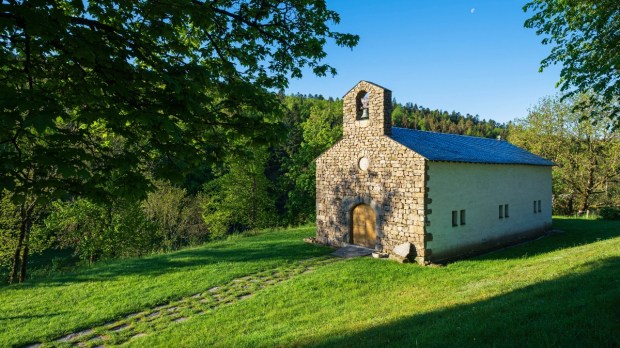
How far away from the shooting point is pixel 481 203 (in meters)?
17.8

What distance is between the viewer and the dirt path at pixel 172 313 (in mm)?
9148

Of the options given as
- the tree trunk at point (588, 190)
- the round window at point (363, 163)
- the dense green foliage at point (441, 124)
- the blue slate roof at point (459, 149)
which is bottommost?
the tree trunk at point (588, 190)

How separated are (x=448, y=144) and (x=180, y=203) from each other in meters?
24.6

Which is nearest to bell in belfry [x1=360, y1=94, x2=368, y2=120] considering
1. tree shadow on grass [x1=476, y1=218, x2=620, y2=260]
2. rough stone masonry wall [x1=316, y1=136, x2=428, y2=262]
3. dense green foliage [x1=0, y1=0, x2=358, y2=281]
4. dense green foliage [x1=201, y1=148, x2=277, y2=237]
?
rough stone masonry wall [x1=316, y1=136, x2=428, y2=262]

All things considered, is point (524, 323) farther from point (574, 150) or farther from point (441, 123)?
point (441, 123)

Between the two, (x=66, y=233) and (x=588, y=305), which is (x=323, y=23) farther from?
(x=66, y=233)

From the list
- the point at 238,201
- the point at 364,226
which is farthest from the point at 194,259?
the point at 238,201

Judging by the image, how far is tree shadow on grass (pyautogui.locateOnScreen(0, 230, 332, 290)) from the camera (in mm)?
14602

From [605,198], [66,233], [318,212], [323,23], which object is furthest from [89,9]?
[605,198]

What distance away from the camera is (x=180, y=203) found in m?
34.4

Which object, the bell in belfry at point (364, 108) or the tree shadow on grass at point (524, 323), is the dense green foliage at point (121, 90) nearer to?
the tree shadow on grass at point (524, 323)

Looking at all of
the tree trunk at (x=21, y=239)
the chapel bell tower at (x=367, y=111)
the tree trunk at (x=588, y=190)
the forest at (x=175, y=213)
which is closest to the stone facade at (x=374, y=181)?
the chapel bell tower at (x=367, y=111)

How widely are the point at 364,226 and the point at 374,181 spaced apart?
220 cm

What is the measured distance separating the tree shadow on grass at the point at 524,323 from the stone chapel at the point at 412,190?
7.05 m
